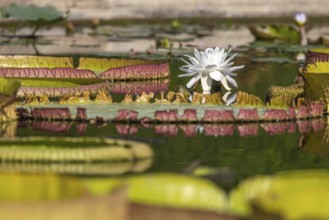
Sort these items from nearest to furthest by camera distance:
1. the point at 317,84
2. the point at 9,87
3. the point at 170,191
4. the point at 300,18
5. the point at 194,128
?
the point at 170,191 → the point at 194,128 → the point at 9,87 → the point at 317,84 → the point at 300,18

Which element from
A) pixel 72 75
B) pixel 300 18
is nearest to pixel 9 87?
pixel 72 75

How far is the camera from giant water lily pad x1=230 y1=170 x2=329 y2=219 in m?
3.90

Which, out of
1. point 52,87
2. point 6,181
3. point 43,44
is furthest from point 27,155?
point 43,44

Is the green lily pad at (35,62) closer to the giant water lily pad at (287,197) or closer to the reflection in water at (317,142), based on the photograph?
the reflection in water at (317,142)

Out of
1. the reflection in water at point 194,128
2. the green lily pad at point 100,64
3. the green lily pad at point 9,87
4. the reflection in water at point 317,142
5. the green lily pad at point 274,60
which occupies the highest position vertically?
the green lily pad at point 274,60

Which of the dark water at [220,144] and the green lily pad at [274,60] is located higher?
the green lily pad at [274,60]

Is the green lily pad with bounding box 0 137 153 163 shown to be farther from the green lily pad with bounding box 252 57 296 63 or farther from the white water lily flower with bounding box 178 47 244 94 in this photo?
the green lily pad with bounding box 252 57 296 63

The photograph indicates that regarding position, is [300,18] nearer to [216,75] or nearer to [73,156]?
[216,75]

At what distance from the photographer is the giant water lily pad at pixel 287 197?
3902 millimetres

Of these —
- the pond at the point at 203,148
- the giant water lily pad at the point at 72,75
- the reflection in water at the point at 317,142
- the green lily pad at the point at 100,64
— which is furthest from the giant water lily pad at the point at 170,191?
the green lily pad at the point at 100,64

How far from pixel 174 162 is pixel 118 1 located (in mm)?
18847

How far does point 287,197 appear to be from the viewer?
3998mm

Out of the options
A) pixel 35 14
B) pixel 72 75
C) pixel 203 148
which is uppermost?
pixel 35 14

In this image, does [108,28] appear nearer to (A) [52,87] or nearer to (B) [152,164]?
(A) [52,87]
